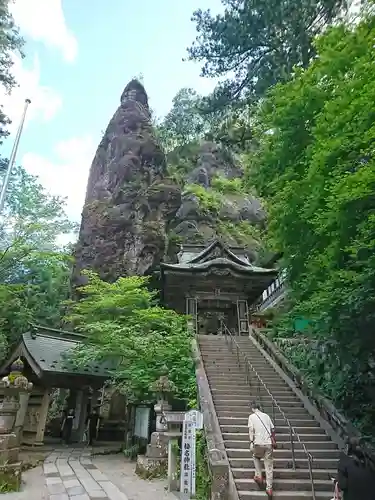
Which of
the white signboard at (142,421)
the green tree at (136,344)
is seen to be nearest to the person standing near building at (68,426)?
the green tree at (136,344)

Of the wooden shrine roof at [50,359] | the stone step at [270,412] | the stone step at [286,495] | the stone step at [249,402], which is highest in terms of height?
the wooden shrine roof at [50,359]

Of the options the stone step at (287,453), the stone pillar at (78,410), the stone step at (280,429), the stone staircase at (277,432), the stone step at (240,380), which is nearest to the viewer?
the stone staircase at (277,432)

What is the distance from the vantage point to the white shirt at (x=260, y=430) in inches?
216

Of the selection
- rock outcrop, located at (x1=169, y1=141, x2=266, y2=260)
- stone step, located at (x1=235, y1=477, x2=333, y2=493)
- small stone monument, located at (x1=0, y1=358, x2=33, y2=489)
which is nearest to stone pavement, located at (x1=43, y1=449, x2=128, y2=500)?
small stone monument, located at (x1=0, y1=358, x2=33, y2=489)

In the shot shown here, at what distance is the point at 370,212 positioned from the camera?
5.48 metres

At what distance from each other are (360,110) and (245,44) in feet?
36.9

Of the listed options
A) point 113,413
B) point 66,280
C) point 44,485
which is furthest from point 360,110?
point 66,280

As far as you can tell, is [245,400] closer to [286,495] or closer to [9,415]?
[286,495]

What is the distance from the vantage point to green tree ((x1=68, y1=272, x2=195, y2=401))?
9828mm

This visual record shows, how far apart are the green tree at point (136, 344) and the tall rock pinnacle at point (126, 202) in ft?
21.5

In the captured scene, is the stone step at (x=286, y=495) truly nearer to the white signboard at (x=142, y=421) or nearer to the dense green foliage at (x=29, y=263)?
the white signboard at (x=142, y=421)

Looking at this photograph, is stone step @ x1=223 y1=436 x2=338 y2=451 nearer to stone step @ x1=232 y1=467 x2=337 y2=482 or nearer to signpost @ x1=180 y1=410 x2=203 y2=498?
stone step @ x1=232 y1=467 x2=337 y2=482

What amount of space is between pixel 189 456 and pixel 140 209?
17.2 m

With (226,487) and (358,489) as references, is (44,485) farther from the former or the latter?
(358,489)
